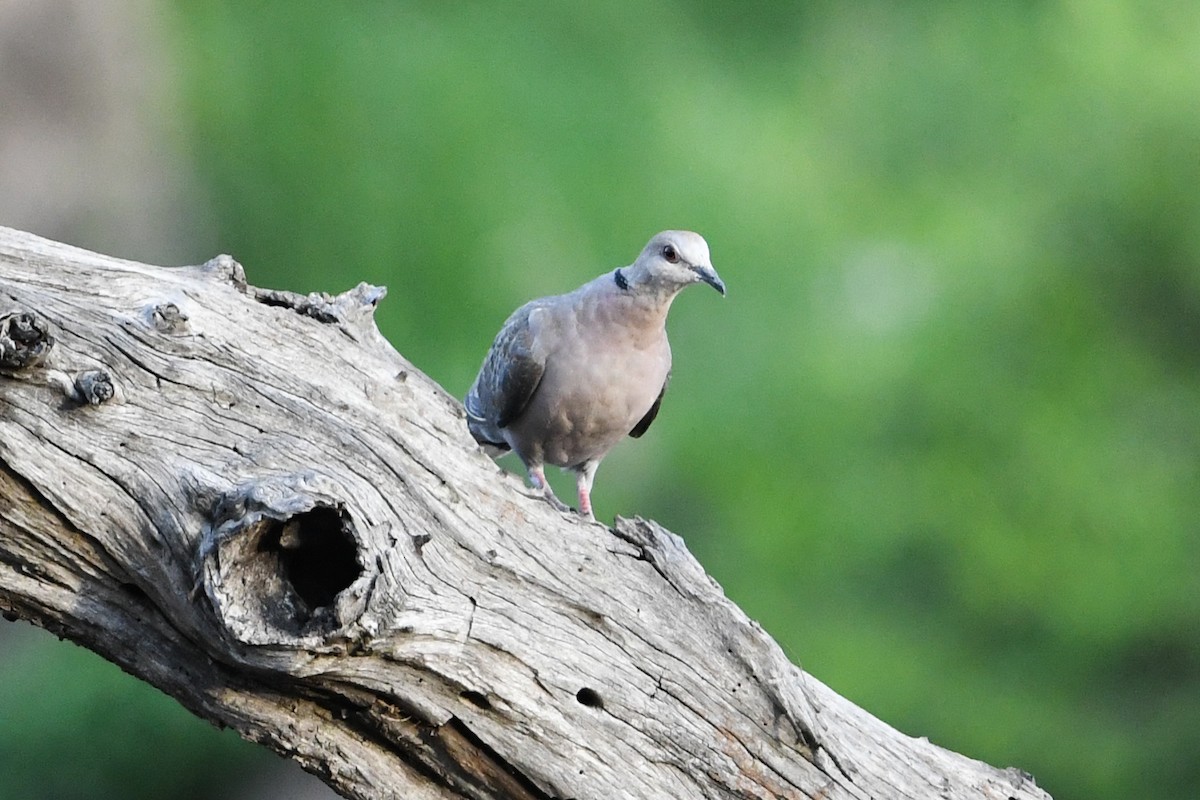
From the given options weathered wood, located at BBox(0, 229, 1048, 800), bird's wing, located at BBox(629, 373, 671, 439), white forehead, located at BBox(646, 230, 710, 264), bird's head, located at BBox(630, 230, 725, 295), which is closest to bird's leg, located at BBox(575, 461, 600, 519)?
bird's wing, located at BBox(629, 373, 671, 439)

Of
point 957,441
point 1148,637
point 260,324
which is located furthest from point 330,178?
point 1148,637

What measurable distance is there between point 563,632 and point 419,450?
0.42 meters

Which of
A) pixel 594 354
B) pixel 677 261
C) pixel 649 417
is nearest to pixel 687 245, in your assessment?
pixel 677 261

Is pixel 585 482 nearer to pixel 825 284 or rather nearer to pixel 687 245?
pixel 687 245

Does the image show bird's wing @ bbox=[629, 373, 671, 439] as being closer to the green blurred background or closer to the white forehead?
the white forehead

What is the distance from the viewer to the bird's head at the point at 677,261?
3342 mm

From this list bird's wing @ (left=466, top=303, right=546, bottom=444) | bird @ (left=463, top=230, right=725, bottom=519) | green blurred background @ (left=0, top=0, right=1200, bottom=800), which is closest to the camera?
bird @ (left=463, top=230, right=725, bottom=519)

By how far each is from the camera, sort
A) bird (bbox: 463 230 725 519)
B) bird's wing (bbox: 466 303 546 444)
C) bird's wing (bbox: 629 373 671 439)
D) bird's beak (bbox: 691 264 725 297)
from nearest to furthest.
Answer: bird's beak (bbox: 691 264 725 297)
bird (bbox: 463 230 725 519)
bird's wing (bbox: 466 303 546 444)
bird's wing (bbox: 629 373 671 439)

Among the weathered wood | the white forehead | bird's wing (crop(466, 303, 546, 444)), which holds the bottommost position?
the weathered wood

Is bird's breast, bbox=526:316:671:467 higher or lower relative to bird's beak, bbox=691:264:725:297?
lower

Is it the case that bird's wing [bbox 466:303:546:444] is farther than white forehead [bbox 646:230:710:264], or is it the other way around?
bird's wing [bbox 466:303:546:444]

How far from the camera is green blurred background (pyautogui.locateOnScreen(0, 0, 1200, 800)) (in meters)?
5.91

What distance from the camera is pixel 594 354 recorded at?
11.5 ft

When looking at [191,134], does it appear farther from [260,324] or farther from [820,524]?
[260,324]
